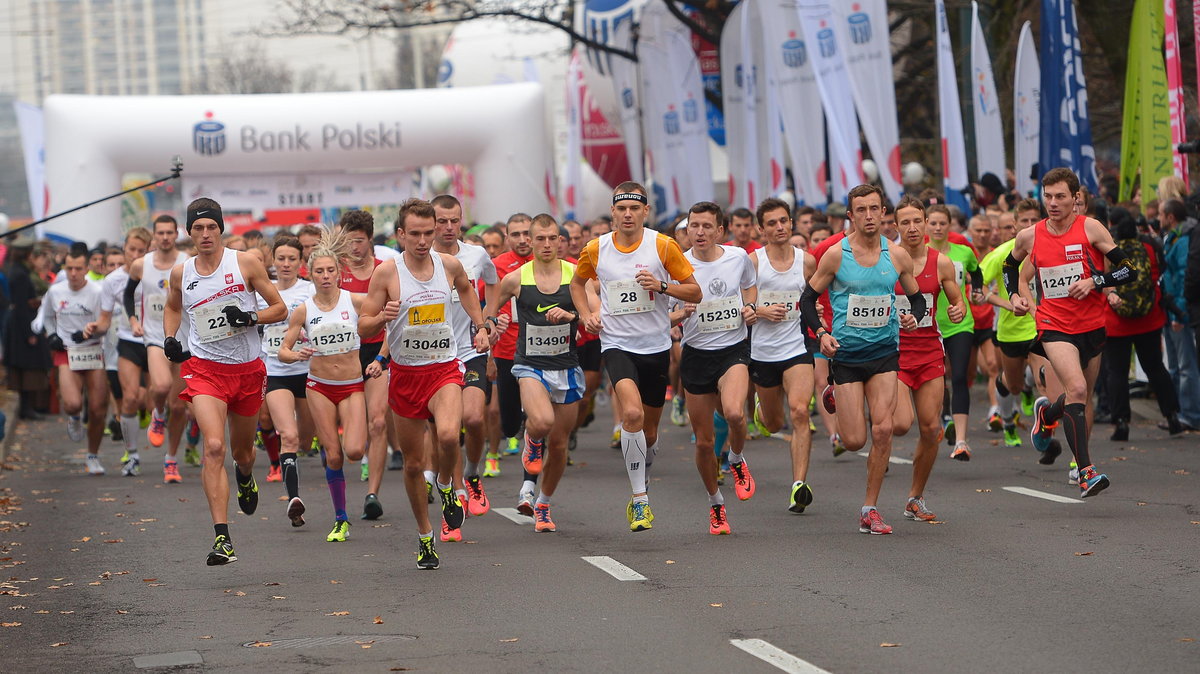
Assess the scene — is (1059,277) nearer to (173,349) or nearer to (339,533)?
(339,533)

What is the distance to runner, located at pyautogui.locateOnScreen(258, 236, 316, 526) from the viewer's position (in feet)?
36.7

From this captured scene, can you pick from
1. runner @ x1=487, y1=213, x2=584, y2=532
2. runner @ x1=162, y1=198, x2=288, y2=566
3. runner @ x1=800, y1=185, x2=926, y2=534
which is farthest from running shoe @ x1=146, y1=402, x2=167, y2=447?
runner @ x1=800, y1=185, x2=926, y2=534

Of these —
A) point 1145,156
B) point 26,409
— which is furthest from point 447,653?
point 26,409

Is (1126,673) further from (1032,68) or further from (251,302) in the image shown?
(1032,68)

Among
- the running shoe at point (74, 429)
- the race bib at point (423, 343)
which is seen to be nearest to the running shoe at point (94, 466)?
the running shoe at point (74, 429)

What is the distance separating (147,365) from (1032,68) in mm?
10145

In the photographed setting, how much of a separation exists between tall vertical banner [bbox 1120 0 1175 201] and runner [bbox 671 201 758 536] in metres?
7.03

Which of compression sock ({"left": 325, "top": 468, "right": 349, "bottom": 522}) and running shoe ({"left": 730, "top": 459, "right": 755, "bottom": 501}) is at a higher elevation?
compression sock ({"left": 325, "top": 468, "right": 349, "bottom": 522})

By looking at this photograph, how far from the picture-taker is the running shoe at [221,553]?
927 cm

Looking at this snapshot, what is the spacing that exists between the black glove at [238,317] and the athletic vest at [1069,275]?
4.86 metres

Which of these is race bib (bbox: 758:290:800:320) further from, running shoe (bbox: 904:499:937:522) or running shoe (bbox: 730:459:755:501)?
running shoe (bbox: 904:499:937:522)

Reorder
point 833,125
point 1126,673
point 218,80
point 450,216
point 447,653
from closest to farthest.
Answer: point 1126,673 < point 447,653 < point 450,216 < point 833,125 < point 218,80

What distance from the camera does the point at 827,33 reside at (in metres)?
19.6

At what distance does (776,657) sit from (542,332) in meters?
4.92
